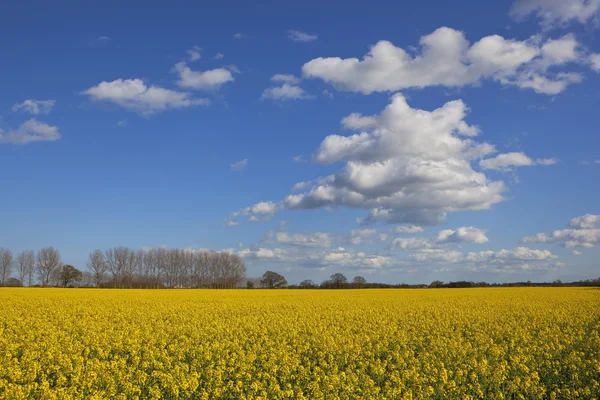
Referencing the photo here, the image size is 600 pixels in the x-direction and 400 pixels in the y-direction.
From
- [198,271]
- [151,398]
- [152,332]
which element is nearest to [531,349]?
[151,398]

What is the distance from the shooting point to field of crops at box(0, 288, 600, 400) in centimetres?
1113

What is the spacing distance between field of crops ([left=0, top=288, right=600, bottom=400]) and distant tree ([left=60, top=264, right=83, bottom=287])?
8528 cm

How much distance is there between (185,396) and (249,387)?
145cm

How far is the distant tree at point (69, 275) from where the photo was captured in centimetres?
10244

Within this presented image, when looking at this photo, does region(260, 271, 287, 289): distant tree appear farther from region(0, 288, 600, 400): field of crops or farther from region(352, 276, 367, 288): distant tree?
region(0, 288, 600, 400): field of crops

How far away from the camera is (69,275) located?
10256cm

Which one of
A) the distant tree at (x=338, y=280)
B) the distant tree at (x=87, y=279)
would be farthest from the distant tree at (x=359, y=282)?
the distant tree at (x=87, y=279)

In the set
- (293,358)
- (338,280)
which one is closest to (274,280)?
(338,280)

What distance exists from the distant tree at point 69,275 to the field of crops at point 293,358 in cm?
8528

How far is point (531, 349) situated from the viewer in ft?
54.3

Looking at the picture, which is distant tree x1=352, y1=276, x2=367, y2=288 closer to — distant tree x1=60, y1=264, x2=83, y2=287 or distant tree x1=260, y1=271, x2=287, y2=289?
distant tree x1=260, y1=271, x2=287, y2=289

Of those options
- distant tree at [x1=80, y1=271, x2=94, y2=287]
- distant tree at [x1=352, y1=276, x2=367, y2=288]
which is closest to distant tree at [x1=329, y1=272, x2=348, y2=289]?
distant tree at [x1=352, y1=276, x2=367, y2=288]

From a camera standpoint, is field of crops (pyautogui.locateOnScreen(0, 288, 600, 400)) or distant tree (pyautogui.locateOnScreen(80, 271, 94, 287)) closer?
field of crops (pyautogui.locateOnScreen(0, 288, 600, 400))

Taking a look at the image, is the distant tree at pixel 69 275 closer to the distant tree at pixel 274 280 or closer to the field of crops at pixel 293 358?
the distant tree at pixel 274 280
